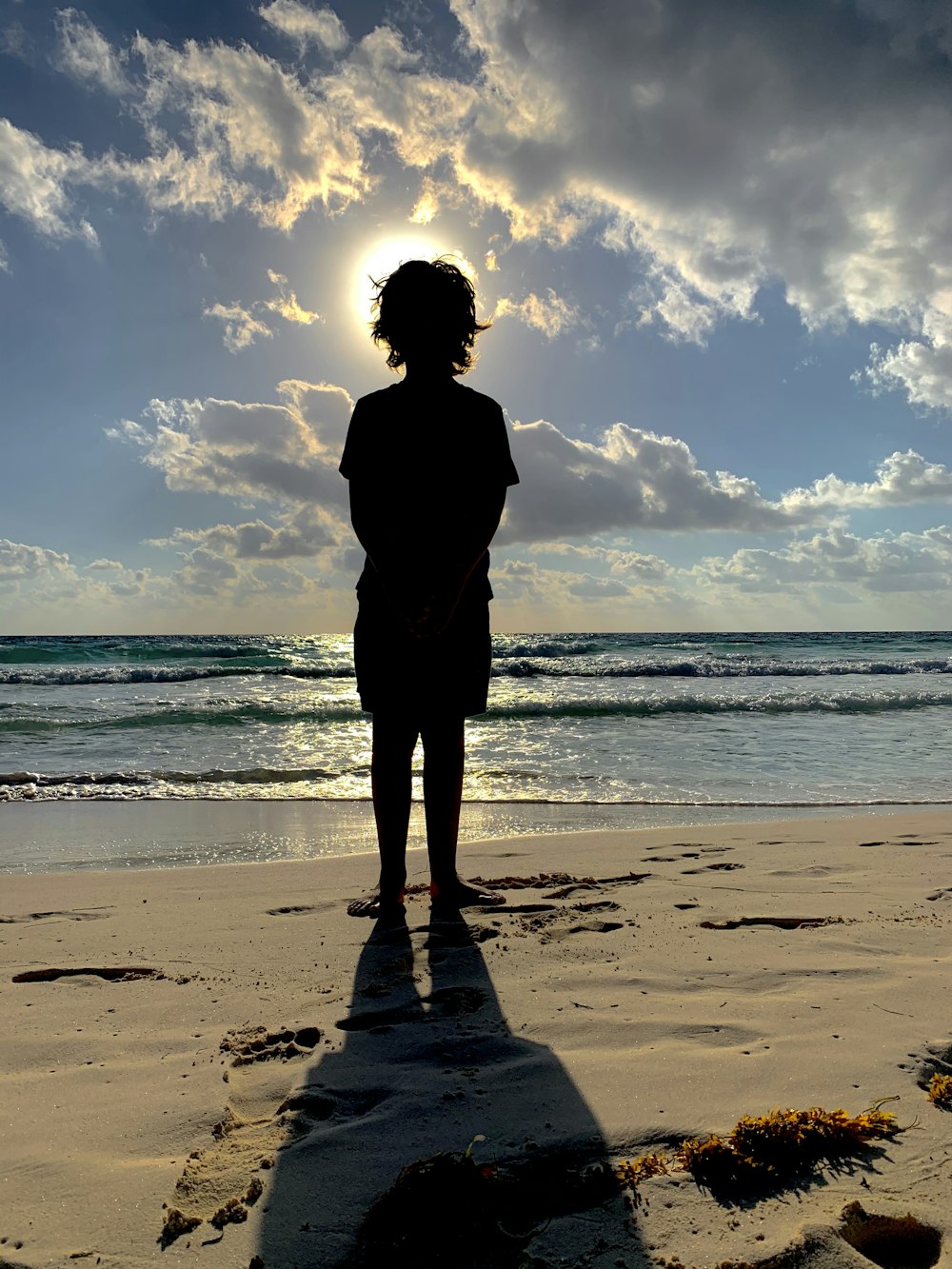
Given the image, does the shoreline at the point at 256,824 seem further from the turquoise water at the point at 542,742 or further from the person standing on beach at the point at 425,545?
the person standing on beach at the point at 425,545

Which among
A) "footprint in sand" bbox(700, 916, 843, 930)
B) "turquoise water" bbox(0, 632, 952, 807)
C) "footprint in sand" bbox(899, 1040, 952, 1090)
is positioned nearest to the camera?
"footprint in sand" bbox(899, 1040, 952, 1090)

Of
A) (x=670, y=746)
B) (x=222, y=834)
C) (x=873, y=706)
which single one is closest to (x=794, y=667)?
(x=873, y=706)

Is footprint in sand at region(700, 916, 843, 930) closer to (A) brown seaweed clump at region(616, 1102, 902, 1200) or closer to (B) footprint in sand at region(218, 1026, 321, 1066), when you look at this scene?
(A) brown seaweed clump at region(616, 1102, 902, 1200)

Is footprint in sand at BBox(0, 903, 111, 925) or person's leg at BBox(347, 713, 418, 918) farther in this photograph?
footprint in sand at BBox(0, 903, 111, 925)

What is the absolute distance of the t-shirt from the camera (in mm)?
2668

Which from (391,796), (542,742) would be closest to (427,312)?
(391,796)

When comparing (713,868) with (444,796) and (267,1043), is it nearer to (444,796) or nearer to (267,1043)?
(444,796)

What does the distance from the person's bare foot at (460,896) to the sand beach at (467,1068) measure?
0.29ft

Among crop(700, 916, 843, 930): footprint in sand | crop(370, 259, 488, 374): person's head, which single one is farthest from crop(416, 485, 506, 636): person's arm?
crop(700, 916, 843, 930): footprint in sand

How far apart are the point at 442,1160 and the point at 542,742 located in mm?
7463

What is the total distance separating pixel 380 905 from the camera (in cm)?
274

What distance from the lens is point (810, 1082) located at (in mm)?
1514

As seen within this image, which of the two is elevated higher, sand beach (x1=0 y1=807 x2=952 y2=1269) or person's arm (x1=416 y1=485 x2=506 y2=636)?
person's arm (x1=416 y1=485 x2=506 y2=636)

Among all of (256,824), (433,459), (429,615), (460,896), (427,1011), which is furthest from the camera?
(256,824)
